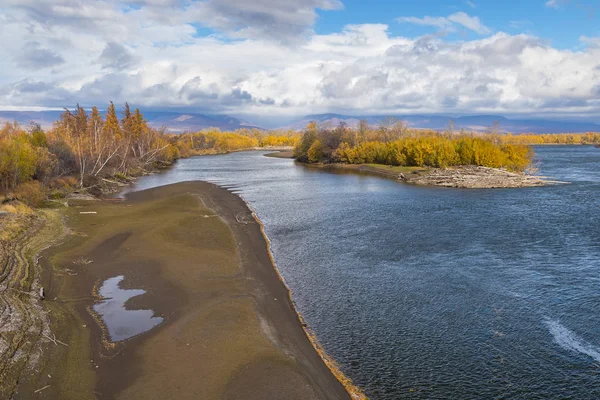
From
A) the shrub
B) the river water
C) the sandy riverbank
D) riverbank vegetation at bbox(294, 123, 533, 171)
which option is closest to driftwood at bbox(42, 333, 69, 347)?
the river water

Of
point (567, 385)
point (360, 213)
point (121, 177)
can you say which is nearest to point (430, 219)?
point (360, 213)

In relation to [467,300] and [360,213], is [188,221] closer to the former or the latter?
[360,213]

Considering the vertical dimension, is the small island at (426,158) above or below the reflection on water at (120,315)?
above

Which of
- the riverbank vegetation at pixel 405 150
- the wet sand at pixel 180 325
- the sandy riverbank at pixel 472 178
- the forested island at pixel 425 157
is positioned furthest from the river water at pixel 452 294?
the riverbank vegetation at pixel 405 150

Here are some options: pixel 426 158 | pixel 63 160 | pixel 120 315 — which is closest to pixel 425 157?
pixel 426 158

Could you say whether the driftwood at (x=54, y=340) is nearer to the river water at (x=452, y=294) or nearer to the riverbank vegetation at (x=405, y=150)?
the river water at (x=452, y=294)

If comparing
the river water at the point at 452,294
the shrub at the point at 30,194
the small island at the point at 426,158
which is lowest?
the river water at the point at 452,294
